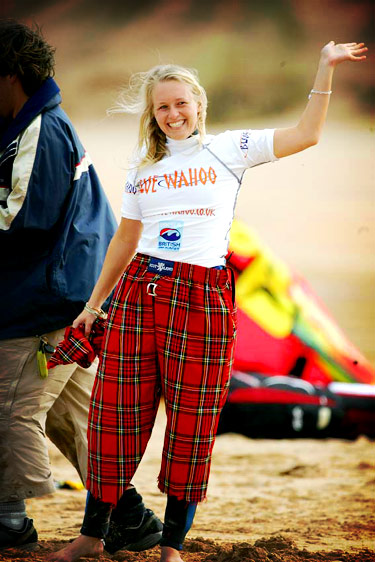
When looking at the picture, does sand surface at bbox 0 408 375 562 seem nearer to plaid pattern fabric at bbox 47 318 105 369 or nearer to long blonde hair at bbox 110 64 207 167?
plaid pattern fabric at bbox 47 318 105 369

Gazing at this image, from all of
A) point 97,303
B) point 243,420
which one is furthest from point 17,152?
point 243,420

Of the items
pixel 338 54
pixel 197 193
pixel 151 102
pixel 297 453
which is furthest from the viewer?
pixel 297 453

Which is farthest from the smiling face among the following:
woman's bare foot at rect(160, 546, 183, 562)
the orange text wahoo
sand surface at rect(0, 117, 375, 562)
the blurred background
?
the blurred background

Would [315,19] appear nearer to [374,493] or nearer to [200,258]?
[374,493]

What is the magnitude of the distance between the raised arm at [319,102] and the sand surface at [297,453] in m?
1.48

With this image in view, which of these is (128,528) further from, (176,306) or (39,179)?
(39,179)

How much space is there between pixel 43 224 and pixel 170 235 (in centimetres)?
55

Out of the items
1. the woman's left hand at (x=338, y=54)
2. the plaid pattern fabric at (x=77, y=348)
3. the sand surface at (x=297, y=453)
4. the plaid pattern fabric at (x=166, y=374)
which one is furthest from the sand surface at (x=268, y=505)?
the woman's left hand at (x=338, y=54)

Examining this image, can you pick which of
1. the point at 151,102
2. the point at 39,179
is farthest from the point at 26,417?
the point at 151,102

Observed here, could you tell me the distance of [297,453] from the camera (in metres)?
5.88

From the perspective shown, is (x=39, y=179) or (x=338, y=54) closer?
(x=338, y=54)

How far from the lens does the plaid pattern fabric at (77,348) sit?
286 centimetres

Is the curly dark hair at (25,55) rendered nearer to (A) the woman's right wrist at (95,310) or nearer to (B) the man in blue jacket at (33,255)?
(B) the man in blue jacket at (33,255)

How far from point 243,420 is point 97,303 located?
11.6 feet
